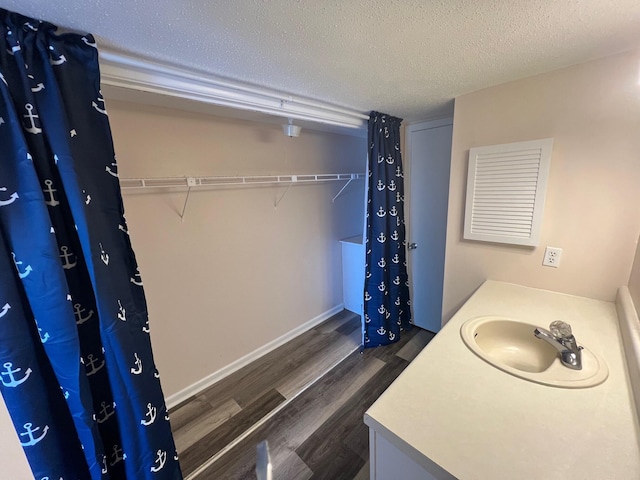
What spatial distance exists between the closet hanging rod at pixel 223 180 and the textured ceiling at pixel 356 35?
0.72m

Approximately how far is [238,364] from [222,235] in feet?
3.93

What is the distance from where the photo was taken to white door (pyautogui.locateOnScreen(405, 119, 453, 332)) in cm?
227

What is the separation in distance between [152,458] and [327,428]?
1042 millimetres

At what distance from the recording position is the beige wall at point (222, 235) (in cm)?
168

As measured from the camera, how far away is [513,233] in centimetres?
156

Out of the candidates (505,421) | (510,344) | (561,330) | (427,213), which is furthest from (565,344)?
(427,213)

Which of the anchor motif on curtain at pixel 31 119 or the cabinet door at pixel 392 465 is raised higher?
the anchor motif on curtain at pixel 31 119

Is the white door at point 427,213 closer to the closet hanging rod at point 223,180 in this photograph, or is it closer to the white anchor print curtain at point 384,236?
the white anchor print curtain at point 384,236

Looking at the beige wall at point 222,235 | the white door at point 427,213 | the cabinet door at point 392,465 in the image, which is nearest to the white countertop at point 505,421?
the cabinet door at point 392,465

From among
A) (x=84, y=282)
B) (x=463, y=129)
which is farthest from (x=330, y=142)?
(x=84, y=282)

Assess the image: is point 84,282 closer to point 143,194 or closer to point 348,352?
point 143,194

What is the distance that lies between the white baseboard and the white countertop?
1.80 meters

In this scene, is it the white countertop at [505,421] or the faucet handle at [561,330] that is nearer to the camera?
the white countertop at [505,421]

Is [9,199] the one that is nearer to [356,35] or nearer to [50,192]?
[50,192]
